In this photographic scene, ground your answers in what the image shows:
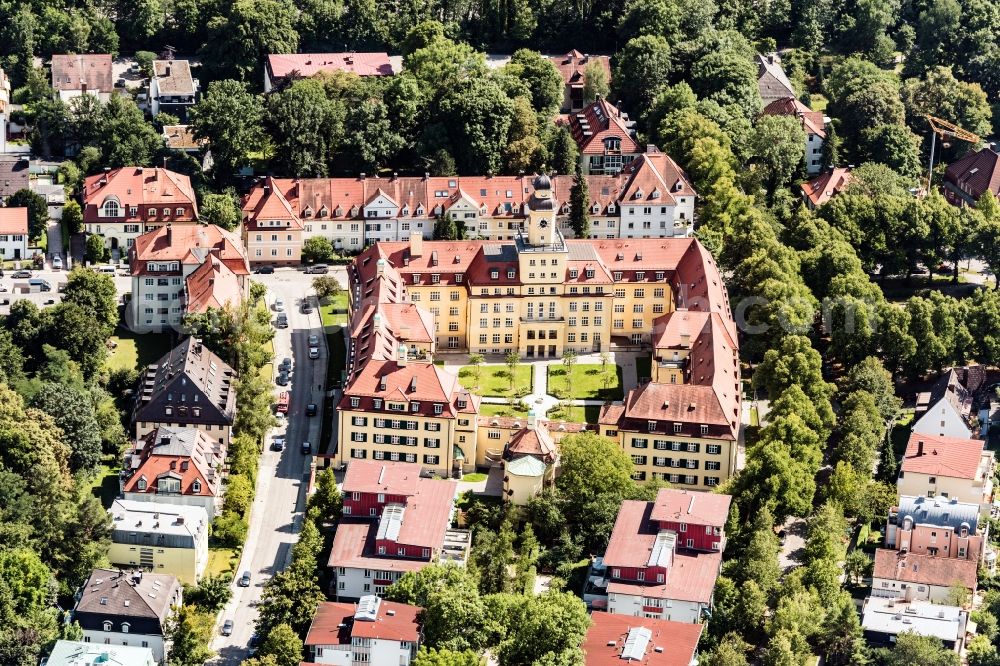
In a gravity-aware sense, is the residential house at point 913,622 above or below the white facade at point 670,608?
below

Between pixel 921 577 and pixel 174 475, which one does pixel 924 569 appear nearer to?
pixel 921 577

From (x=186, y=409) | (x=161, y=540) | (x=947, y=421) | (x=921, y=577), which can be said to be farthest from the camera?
(x=947, y=421)

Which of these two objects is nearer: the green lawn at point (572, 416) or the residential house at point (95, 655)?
the residential house at point (95, 655)

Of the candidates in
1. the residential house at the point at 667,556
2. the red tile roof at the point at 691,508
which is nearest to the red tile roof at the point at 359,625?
the residential house at the point at 667,556

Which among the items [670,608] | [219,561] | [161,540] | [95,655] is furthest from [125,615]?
[670,608]

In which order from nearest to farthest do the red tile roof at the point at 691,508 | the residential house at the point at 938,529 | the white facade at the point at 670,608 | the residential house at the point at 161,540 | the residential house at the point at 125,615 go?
the residential house at the point at 125,615
the white facade at the point at 670,608
the residential house at the point at 161,540
the red tile roof at the point at 691,508
the residential house at the point at 938,529

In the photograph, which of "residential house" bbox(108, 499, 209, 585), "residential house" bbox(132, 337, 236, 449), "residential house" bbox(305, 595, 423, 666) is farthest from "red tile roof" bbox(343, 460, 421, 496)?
"residential house" bbox(132, 337, 236, 449)

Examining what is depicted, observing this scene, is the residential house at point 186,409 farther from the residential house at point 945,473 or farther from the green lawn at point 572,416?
the residential house at point 945,473
